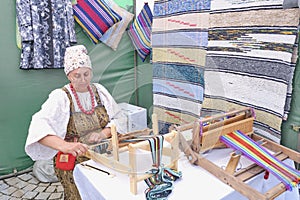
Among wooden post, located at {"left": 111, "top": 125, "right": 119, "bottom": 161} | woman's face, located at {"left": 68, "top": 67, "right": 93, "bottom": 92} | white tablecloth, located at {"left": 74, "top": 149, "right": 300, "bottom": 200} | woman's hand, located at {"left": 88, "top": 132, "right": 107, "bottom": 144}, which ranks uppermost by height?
woman's face, located at {"left": 68, "top": 67, "right": 93, "bottom": 92}

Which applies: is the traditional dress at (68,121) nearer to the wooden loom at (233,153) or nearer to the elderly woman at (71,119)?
the elderly woman at (71,119)

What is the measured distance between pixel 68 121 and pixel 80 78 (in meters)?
0.25

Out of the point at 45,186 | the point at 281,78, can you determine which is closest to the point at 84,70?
the point at 281,78

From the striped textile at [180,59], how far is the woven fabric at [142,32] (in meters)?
0.19

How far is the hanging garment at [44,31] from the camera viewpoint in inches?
81.0

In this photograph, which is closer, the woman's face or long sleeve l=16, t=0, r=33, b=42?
the woman's face

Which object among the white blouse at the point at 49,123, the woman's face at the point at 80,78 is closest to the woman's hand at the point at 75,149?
the white blouse at the point at 49,123

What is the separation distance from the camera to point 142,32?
2.47m

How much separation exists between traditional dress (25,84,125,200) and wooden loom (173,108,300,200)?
1.40ft

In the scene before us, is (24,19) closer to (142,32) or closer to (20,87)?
(20,87)

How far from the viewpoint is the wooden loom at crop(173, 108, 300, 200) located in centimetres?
92

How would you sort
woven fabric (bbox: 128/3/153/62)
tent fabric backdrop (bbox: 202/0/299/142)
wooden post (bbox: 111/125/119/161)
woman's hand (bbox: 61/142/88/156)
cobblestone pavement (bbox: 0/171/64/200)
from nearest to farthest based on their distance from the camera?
wooden post (bbox: 111/125/119/161) < woman's hand (bbox: 61/142/88/156) < tent fabric backdrop (bbox: 202/0/299/142) < cobblestone pavement (bbox: 0/171/64/200) < woven fabric (bbox: 128/3/153/62)

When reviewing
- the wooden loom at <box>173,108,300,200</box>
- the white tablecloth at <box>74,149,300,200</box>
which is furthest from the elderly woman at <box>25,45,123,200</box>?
the wooden loom at <box>173,108,300,200</box>

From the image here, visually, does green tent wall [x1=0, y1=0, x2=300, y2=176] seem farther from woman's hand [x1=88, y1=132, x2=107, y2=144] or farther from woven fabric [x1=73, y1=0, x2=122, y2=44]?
woman's hand [x1=88, y1=132, x2=107, y2=144]
